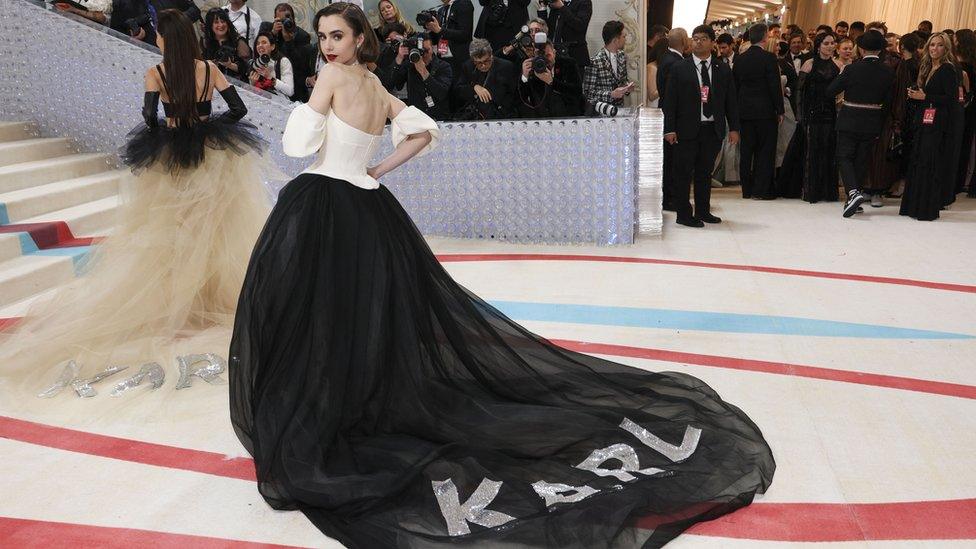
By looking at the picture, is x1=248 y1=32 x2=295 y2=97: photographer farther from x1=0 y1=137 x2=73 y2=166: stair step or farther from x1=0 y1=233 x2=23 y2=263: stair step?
x1=0 y1=233 x2=23 y2=263: stair step

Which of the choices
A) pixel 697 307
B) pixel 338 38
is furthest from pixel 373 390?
pixel 697 307

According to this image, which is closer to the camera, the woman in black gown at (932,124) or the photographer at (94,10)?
the woman in black gown at (932,124)

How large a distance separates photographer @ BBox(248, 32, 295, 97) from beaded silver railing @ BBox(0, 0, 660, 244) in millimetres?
674

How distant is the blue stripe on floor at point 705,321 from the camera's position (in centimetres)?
442

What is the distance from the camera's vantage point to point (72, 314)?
4234 mm

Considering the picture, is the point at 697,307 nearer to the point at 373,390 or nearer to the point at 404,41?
the point at 373,390

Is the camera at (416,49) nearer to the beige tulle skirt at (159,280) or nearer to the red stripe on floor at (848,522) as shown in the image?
the beige tulle skirt at (159,280)

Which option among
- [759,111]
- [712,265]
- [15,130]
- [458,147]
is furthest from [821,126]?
[15,130]

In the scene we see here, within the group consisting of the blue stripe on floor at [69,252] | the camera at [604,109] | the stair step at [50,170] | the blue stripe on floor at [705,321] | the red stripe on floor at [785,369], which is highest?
the camera at [604,109]

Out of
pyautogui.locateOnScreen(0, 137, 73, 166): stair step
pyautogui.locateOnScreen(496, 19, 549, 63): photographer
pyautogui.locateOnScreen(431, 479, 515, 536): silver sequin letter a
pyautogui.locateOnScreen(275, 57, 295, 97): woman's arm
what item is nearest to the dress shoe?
pyautogui.locateOnScreen(496, 19, 549, 63): photographer

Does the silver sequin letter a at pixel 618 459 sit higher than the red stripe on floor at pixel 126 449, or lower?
higher

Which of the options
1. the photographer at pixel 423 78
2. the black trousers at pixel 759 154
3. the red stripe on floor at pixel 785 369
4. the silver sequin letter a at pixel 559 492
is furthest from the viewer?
the black trousers at pixel 759 154

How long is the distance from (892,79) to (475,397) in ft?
20.3

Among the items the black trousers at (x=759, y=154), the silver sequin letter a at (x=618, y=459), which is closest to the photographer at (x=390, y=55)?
the black trousers at (x=759, y=154)
